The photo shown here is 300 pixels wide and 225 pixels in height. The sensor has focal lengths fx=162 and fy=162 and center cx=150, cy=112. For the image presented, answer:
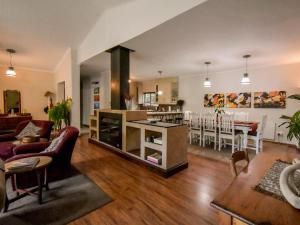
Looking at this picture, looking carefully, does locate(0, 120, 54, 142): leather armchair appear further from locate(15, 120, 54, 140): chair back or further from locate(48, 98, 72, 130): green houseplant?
locate(48, 98, 72, 130): green houseplant

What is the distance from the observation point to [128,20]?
3631 mm

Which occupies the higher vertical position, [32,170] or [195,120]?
[195,120]

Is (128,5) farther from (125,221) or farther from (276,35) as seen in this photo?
(125,221)

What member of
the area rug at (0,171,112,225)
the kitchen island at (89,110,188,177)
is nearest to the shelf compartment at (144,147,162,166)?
the kitchen island at (89,110,188,177)

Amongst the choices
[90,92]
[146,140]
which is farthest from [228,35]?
[90,92]

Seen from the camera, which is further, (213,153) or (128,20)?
(213,153)

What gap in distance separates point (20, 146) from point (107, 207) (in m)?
1.87

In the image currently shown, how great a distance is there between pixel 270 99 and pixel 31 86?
9.42 meters

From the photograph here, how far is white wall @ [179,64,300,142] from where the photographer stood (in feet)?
16.9

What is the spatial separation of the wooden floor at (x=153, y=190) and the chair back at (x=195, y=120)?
1265 millimetres

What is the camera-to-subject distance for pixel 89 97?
869 centimetres

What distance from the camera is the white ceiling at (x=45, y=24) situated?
12.3ft

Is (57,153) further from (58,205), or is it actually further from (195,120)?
(195,120)

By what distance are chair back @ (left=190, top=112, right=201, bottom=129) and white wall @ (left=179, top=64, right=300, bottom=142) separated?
2524 millimetres
